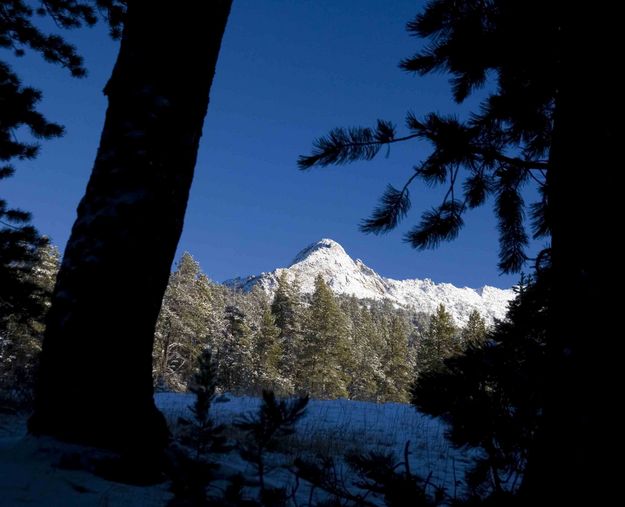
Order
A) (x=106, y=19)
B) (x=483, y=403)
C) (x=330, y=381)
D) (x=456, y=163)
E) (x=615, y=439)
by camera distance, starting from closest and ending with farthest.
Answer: (x=615, y=439), (x=483, y=403), (x=456, y=163), (x=106, y=19), (x=330, y=381)

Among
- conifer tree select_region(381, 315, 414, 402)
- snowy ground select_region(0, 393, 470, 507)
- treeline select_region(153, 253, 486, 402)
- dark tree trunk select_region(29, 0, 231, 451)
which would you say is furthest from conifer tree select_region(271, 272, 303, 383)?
dark tree trunk select_region(29, 0, 231, 451)

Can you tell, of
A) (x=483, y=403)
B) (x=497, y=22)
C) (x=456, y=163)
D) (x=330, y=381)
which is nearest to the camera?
(x=483, y=403)

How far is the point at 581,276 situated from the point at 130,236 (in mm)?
2160

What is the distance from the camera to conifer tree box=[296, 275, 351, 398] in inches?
1379

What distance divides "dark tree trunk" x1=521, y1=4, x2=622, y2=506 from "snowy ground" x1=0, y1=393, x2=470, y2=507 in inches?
14.3

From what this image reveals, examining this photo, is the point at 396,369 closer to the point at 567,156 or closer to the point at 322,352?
the point at 322,352

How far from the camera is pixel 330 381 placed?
35000 millimetres

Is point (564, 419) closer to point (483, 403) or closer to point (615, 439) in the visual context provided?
point (615, 439)

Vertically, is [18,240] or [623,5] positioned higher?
[623,5]

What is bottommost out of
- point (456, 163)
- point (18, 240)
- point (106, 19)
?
point (18, 240)

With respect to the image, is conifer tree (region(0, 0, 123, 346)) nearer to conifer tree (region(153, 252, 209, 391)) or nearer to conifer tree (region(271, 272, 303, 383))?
conifer tree (region(153, 252, 209, 391))

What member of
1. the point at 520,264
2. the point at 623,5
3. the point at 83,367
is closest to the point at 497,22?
the point at 623,5

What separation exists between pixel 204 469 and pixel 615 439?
35.8 inches

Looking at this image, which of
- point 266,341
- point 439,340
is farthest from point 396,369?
point 266,341
